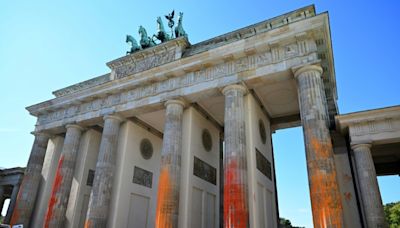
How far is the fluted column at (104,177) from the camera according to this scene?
14336 millimetres

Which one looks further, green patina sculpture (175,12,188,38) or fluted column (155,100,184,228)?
green patina sculpture (175,12,188,38)

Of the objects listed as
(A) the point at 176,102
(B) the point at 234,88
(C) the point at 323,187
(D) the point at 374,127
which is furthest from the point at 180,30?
(C) the point at 323,187

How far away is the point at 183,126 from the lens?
15.3 m

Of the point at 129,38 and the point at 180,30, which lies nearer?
the point at 180,30

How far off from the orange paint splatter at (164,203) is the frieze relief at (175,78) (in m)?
4.91

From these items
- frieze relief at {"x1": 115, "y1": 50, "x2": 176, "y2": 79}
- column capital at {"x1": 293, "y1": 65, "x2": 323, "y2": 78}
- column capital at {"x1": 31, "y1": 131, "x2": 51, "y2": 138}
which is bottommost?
column capital at {"x1": 31, "y1": 131, "x2": 51, "y2": 138}

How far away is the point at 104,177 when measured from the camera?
50.3 ft

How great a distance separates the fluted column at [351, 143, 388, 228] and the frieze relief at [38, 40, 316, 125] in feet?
15.4

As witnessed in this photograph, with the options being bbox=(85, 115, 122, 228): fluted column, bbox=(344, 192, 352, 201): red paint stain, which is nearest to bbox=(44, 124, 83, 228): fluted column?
bbox=(85, 115, 122, 228): fluted column

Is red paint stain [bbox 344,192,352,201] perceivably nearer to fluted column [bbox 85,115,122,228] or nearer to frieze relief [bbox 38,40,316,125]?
frieze relief [bbox 38,40,316,125]

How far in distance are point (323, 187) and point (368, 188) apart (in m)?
2.34

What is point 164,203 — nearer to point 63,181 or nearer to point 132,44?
point 63,181

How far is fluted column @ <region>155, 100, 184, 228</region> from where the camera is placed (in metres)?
12.3

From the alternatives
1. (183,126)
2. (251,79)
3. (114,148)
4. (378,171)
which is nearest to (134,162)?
(114,148)
